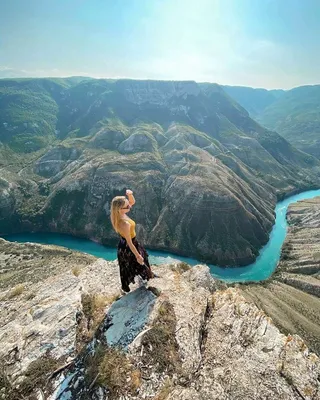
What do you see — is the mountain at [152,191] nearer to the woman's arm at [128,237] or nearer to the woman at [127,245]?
the woman at [127,245]

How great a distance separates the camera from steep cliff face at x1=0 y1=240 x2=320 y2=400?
802cm

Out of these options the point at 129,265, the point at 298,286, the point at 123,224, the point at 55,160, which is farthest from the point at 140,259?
the point at 55,160

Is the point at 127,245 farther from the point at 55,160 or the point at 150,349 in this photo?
the point at 55,160

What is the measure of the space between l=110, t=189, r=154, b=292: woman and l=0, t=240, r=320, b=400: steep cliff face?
3.22 feet

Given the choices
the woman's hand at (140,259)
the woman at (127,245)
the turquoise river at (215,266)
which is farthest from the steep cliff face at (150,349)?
the turquoise river at (215,266)

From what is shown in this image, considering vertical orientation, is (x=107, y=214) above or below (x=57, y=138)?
below

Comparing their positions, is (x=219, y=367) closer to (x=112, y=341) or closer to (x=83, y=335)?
(x=112, y=341)

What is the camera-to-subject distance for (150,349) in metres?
9.21

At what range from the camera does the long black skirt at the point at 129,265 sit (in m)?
11.7

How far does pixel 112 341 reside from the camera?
375 inches

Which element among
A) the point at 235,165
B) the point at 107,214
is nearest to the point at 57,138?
the point at 107,214

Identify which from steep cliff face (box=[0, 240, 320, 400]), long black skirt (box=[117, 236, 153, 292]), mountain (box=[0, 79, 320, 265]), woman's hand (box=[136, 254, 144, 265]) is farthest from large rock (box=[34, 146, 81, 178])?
woman's hand (box=[136, 254, 144, 265])

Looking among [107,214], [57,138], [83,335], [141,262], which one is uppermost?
[141,262]

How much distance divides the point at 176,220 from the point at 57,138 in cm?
13029
